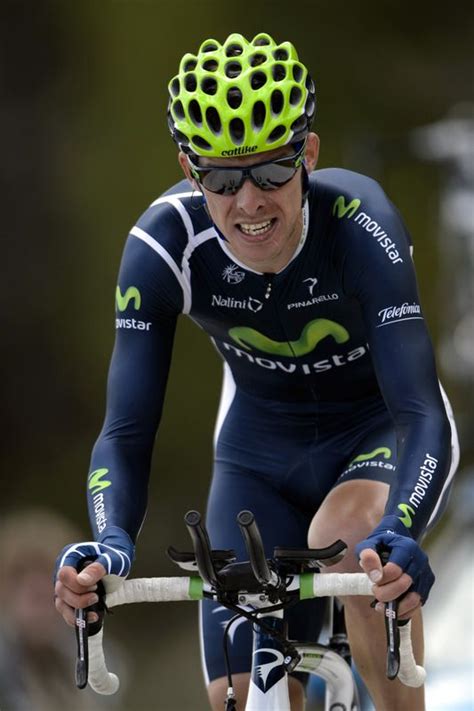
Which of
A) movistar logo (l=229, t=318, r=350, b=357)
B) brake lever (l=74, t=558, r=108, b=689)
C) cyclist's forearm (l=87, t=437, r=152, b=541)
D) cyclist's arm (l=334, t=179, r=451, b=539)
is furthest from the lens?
movistar logo (l=229, t=318, r=350, b=357)

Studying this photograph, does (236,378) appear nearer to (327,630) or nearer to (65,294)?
(327,630)

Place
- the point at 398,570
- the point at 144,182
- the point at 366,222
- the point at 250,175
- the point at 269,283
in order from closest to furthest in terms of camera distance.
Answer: the point at 398,570, the point at 250,175, the point at 366,222, the point at 269,283, the point at 144,182

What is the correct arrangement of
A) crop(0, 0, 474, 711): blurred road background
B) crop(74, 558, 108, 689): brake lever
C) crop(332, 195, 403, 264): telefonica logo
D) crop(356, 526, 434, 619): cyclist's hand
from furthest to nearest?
crop(0, 0, 474, 711): blurred road background
crop(332, 195, 403, 264): telefonica logo
crop(74, 558, 108, 689): brake lever
crop(356, 526, 434, 619): cyclist's hand

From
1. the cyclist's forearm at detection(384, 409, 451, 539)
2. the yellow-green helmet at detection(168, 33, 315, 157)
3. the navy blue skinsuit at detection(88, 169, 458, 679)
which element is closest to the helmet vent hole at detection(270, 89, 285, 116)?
the yellow-green helmet at detection(168, 33, 315, 157)

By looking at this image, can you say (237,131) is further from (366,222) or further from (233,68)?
(366,222)

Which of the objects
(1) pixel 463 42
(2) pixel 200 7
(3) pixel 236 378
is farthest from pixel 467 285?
(3) pixel 236 378

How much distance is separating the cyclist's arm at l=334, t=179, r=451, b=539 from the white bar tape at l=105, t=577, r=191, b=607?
0.51 metres

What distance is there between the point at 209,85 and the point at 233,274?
0.58 meters

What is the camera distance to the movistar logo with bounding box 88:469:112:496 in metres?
3.49

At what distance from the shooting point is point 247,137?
3438 mm

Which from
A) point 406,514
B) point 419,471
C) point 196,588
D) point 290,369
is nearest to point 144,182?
point 290,369

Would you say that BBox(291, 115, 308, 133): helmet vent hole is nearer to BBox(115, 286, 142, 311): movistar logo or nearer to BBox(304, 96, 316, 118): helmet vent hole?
BBox(304, 96, 316, 118): helmet vent hole

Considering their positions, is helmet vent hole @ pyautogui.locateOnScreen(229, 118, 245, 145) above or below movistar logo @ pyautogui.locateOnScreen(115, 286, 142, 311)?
above

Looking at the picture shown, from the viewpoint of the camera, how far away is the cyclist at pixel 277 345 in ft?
11.3
